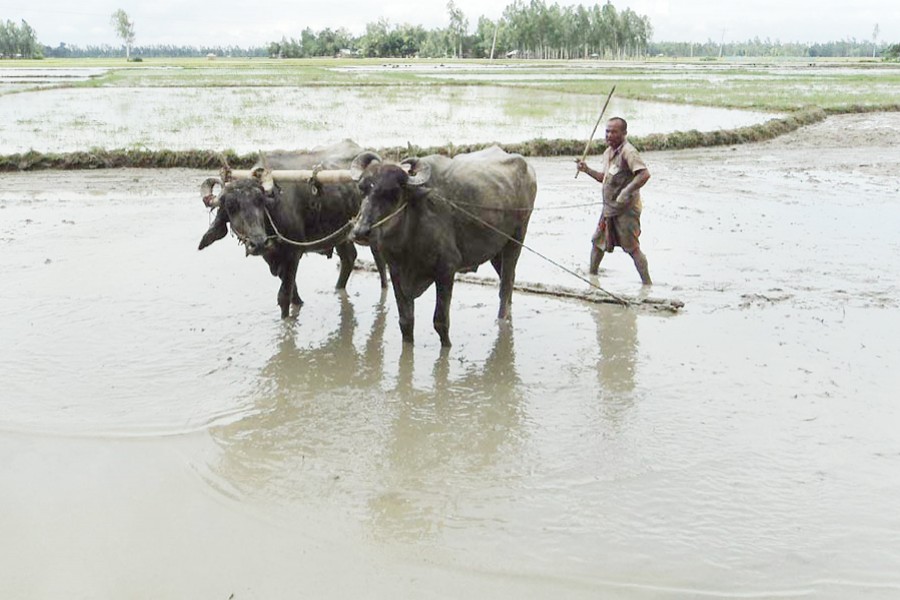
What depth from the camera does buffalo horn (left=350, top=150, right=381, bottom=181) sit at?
5.82 metres

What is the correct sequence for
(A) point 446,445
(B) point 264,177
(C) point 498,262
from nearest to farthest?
(A) point 446,445
(B) point 264,177
(C) point 498,262

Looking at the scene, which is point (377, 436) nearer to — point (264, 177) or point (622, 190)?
point (264, 177)

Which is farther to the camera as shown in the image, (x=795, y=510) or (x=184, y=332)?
(x=184, y=332)

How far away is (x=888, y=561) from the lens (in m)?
3.70

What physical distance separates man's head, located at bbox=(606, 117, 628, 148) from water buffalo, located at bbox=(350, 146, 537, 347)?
1.22 metres

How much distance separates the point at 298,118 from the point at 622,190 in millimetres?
15745

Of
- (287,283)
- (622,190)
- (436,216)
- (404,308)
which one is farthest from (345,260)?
(622,190)

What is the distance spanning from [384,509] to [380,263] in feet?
12.1

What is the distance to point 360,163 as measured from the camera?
19.3 feet

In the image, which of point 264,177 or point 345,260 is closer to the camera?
point 264,177

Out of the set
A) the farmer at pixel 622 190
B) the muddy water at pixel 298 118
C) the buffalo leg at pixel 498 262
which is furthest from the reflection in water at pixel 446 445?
the muddy water at pixel 298 118

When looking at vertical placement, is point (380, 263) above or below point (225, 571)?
above

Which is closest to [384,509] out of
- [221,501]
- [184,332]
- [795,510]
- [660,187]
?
[221,501]

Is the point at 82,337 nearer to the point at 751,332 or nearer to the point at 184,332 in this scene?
the point at 184,332
